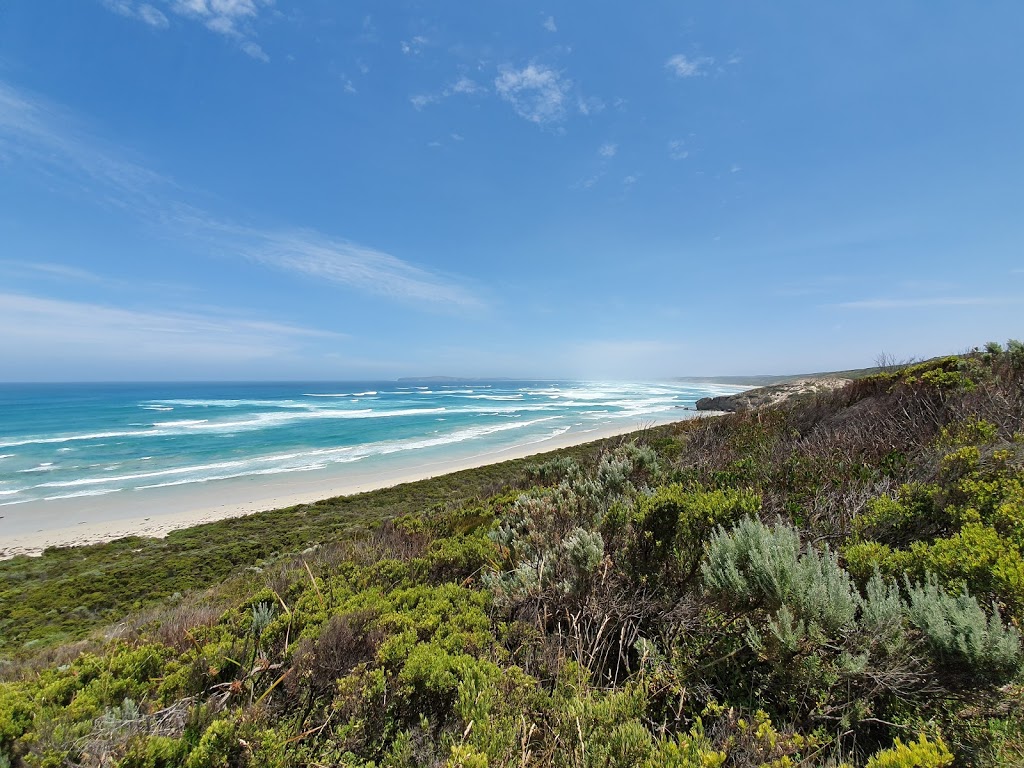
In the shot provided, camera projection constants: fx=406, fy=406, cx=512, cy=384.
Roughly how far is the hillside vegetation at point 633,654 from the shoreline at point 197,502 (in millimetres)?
8615

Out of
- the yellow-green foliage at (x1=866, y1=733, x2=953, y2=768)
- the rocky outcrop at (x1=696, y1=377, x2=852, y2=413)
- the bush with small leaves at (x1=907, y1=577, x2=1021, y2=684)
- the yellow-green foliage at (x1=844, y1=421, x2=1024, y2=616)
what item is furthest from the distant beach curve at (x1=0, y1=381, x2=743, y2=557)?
the yellow-green foliage at (x1=866, y1=733, x2=953, y2=768)

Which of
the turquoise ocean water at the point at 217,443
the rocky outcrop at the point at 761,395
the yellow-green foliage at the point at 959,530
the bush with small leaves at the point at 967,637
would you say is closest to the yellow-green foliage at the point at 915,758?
the bush with small leaves at the point at 967,637

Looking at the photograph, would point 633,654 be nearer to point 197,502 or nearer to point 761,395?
point 197,502

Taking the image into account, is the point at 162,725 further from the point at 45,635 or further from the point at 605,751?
the point at 45,635

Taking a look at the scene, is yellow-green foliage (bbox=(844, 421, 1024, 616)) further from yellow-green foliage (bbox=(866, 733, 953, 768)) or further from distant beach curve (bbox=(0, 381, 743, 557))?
distant beach curve (bbox=(0, 381, 743, 557))

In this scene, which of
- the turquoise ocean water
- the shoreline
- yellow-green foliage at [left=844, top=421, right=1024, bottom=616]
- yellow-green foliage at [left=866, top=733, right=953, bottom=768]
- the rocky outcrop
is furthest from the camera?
the rocky outcrop

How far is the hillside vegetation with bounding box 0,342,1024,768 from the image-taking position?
1.67 meters

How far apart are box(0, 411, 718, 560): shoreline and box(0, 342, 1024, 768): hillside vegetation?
8615 mm

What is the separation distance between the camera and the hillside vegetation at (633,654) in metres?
1.67

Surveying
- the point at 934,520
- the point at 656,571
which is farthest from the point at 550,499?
the point at 934,520

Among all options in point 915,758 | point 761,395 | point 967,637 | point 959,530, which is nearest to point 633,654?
point 915,758

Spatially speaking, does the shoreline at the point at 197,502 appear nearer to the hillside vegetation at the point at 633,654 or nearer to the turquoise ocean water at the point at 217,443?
the turquoise ocean water at the point at 217,443

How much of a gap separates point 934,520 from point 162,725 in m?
4.90

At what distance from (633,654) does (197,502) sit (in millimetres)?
19202
